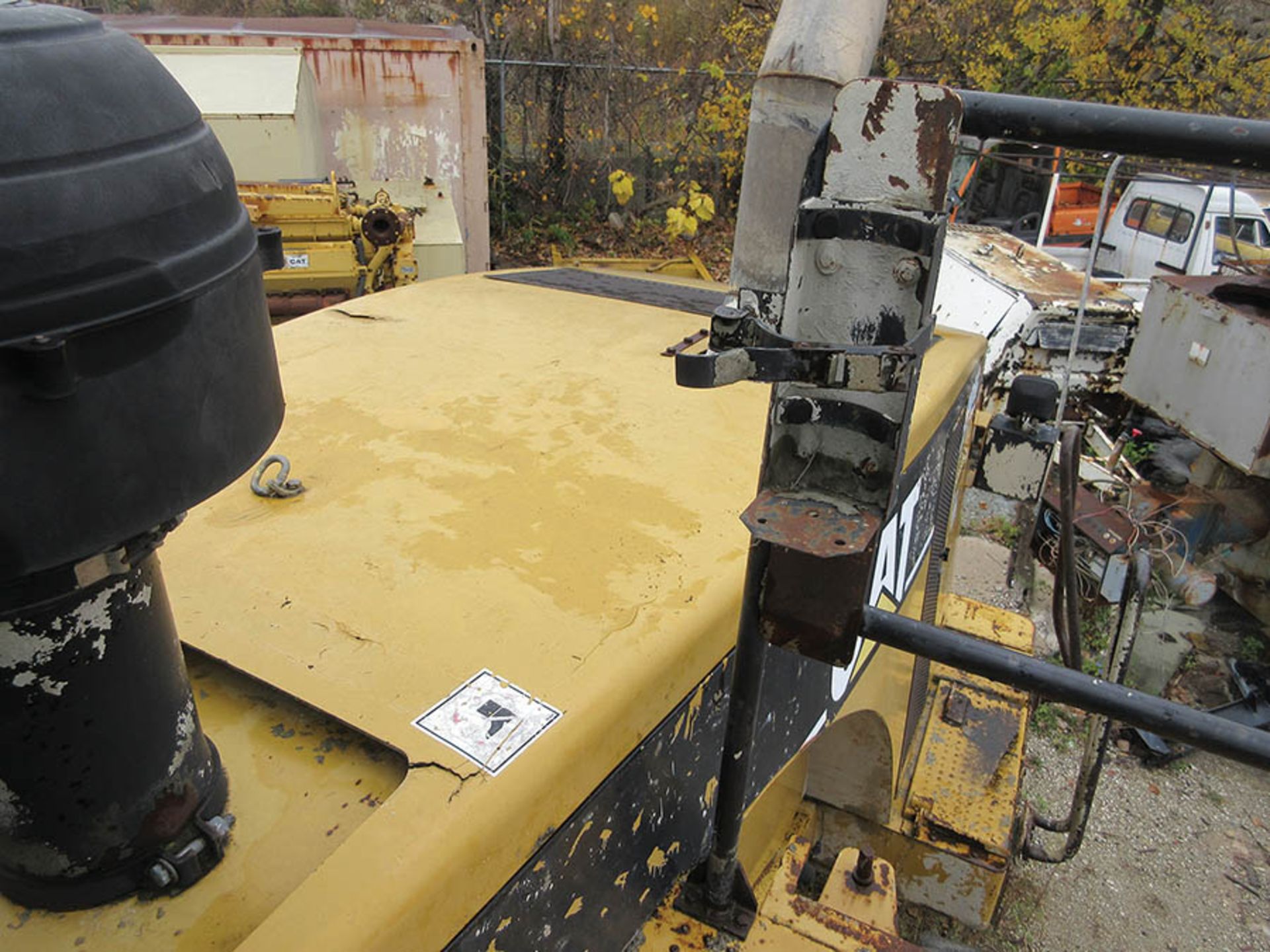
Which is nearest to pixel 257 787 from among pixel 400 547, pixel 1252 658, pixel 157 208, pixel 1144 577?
pixel 400 547

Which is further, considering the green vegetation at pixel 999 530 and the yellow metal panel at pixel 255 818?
the green vegetation at pixel 999 530

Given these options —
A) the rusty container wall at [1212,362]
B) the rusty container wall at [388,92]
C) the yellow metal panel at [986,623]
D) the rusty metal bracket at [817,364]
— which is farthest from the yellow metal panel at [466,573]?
the rusty container wall at [388,92]

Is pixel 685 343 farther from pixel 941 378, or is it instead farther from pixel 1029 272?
pixel 1029 272

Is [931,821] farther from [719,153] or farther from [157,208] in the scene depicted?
[719,153]

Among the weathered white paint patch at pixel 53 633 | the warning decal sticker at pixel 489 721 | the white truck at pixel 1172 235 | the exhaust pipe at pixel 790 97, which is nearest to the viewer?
the weathered white paint patch at pixel 53 633

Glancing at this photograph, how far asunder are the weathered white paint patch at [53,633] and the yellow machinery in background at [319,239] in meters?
4.34

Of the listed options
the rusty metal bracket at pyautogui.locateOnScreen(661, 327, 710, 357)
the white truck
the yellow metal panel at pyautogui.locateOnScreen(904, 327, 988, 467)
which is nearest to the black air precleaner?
the yellow metal panel at pyautogui.locateOnScreen(904, 327, 988, 467)

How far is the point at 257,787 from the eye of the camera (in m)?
1.34

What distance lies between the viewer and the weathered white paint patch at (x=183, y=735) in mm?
1175

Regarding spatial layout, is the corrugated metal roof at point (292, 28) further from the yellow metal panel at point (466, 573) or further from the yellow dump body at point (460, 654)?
the yellow dump body at point (460, 654)

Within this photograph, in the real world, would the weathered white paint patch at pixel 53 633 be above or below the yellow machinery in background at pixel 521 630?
above

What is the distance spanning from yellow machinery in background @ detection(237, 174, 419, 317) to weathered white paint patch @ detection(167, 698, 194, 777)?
422 centimetres

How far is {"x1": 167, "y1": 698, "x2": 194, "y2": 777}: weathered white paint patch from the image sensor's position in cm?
117

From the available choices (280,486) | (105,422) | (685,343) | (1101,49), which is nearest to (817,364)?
(105,422)
